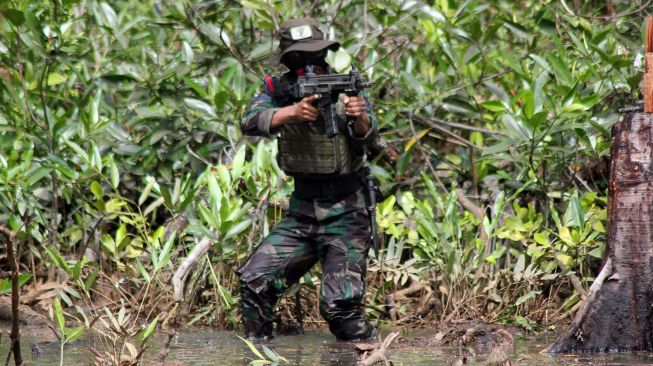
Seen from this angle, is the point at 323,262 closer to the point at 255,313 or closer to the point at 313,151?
the point at 255,313

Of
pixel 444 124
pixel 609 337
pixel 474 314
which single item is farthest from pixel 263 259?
pixel 444 124

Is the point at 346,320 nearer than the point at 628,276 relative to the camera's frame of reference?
No

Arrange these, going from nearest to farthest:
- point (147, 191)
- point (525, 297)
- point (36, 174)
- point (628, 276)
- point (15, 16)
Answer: point (628, 276)
point (525, 297)
point (15, 16)
point (147, 191)
point (36, 174)

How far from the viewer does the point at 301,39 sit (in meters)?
5.64

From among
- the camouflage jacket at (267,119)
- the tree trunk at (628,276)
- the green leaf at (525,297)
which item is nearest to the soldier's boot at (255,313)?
the camouflage jacket at (267,119)

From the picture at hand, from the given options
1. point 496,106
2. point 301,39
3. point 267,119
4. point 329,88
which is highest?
point 301,39

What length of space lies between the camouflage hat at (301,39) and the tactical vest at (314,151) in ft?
1.32

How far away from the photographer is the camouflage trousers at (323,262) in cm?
573

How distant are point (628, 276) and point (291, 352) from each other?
5.90 ft

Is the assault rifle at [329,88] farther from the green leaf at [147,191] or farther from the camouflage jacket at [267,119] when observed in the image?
the green leaf at [147,191]

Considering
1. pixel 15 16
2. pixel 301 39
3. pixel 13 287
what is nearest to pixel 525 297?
pixel 301 39

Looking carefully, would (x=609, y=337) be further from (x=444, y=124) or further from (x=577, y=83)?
(x=444, y=124)

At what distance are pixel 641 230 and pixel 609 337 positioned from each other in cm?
56

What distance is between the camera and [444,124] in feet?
25.6
